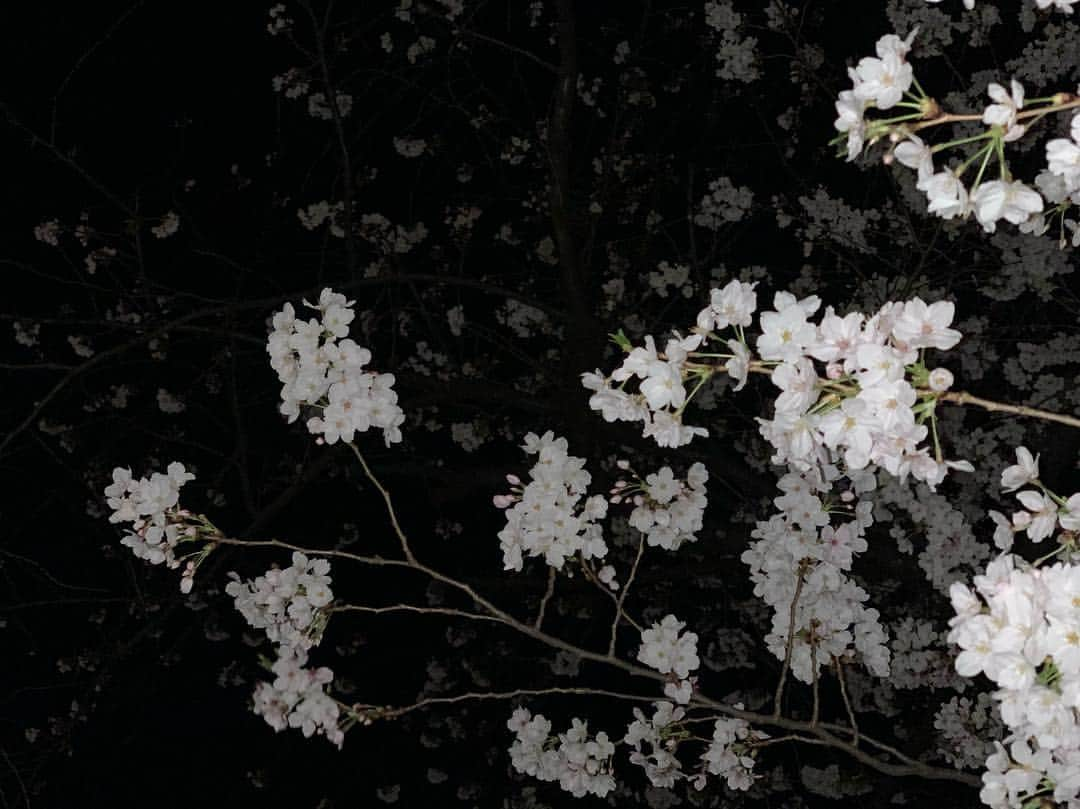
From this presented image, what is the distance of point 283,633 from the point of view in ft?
8.23

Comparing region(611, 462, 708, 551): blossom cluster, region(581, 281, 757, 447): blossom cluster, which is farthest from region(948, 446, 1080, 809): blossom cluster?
region(611, 462, 708, 551): blossom cluster

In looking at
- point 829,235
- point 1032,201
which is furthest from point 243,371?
point 1032,201

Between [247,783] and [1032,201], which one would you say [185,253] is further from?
[1032,201]

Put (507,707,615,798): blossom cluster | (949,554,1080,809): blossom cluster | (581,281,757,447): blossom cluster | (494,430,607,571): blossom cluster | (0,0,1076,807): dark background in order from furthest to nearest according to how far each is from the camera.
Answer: (0,0,1076,807): dark background → (507,707,615,798): blossom cluster → (494,430,607,571): blossom cluster → (581,281,757,447): blossom cluster → (949,554,1080,809): blossom cluster

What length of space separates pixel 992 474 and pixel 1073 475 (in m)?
0.64

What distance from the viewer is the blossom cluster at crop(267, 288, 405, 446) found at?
233cm

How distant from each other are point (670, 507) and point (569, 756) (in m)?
0.73

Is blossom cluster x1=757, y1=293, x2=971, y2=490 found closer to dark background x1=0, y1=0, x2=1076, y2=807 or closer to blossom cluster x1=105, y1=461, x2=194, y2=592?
blossom cluster x1=105, y1=461, x2=194, y2=592

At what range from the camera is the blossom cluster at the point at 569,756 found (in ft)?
9.42

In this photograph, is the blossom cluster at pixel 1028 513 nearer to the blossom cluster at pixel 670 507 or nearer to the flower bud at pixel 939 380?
the flower bud at pixel 939 380

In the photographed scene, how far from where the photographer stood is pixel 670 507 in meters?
2.70

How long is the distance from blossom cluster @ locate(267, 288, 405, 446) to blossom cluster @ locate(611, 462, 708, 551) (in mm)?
629

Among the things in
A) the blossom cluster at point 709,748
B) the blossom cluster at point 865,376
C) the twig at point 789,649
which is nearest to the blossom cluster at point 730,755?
the blossom cluster at point 709,748

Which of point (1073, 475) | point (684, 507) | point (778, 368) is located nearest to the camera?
point (778, 368)
